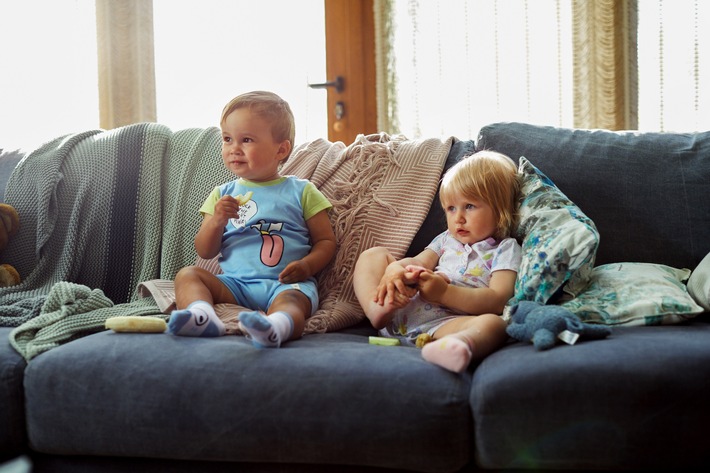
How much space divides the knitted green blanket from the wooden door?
1083 mm

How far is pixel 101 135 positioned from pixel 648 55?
2.02 metres

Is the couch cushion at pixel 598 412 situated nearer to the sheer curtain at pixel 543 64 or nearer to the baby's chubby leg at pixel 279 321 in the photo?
the baby's chubby leg at pixel 279 321

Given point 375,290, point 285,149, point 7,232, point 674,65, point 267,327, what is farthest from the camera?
point 674,65

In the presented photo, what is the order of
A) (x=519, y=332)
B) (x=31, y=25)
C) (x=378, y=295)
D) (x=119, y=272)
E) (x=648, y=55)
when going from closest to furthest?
1. (x=519, y=332)
2. (x=378, y=295)
3. (x=119, y=272)
4. (x=648, y=55)
5. (x=31, y=25)

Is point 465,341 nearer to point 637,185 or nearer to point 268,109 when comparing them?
point 637,185

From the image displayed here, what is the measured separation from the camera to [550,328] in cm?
134

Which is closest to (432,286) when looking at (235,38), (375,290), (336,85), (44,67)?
(375,290)

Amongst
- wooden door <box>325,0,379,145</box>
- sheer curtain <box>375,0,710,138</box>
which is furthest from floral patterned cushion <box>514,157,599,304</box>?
wooden door <box>325,0,379,145</box>

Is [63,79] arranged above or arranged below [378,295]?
above

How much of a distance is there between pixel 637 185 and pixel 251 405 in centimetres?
111

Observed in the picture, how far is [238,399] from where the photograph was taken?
1290 mm

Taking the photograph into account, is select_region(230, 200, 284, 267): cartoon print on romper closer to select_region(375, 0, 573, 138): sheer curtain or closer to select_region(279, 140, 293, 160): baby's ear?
select_region(279, 140, 293, 160): baby's ear

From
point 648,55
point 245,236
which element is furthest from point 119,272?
point 648,55

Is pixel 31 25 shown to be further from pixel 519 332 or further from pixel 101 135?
pixel 519 332
